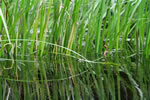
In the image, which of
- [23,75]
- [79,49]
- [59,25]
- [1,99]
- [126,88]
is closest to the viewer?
[1,99]

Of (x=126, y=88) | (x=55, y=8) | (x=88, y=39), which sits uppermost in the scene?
(x=55, y=8)

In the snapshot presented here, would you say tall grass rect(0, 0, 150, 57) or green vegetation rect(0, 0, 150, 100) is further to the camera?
tall grass rect(0, 0, 150, 57)

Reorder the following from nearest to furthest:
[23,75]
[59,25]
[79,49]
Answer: [23,75] < [59,25] < [79,49]

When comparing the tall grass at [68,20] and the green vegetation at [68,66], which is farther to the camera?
the tall grass at [68,20]

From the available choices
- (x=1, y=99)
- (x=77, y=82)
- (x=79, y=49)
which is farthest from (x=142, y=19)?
(x=1, y=99)

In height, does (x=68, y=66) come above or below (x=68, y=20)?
below

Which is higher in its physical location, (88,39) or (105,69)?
(88,39)

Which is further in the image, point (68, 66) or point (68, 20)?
point (68, 20)

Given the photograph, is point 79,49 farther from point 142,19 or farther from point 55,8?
point 142,19

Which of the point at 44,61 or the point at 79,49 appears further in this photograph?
the point at 79,49

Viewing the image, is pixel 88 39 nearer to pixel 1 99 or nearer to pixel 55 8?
pixel 55 8

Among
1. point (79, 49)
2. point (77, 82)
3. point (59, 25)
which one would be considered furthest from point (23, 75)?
point (79, 49)
